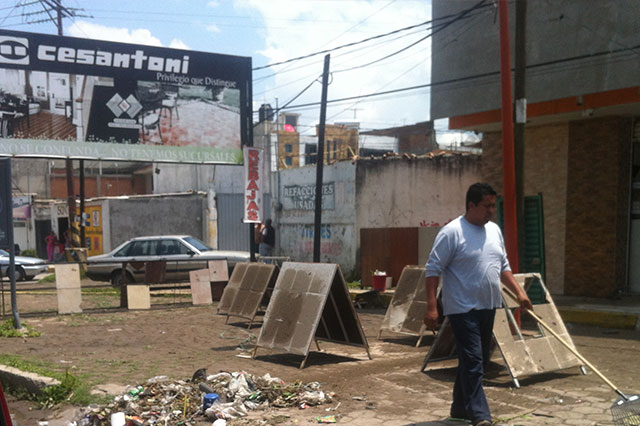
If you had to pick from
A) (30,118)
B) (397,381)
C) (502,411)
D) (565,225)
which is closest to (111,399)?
(397,381)

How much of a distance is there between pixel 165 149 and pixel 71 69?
3.10 m

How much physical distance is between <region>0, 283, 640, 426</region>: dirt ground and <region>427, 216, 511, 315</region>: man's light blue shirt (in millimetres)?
1125

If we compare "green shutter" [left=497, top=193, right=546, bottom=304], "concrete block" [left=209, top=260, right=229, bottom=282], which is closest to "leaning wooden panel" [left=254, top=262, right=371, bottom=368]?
"green shutter" [left=497, top=193, right=546, bottom=304]

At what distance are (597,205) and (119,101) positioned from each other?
11.9m

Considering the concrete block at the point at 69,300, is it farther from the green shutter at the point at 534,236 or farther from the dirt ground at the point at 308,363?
the green shutter at the point at 534,236

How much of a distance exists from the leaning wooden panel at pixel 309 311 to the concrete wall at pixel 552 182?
21.8 ft

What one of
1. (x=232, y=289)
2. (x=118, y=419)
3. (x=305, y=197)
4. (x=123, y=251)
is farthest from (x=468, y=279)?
(x=305, y=197)

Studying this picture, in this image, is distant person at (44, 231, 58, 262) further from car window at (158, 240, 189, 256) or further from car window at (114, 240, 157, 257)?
car window at (158, 240, 189, 256)

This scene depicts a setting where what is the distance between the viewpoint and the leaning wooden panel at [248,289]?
1106cm

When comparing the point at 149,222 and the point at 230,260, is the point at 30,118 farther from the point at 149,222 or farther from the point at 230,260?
the point at 149,222

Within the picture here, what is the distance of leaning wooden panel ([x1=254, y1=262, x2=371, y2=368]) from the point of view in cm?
783

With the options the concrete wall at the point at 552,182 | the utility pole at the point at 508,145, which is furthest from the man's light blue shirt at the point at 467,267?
the concrete wall at the point at 552,182

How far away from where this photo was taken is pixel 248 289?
11.4 meters

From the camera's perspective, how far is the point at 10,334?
10352 millimetres
